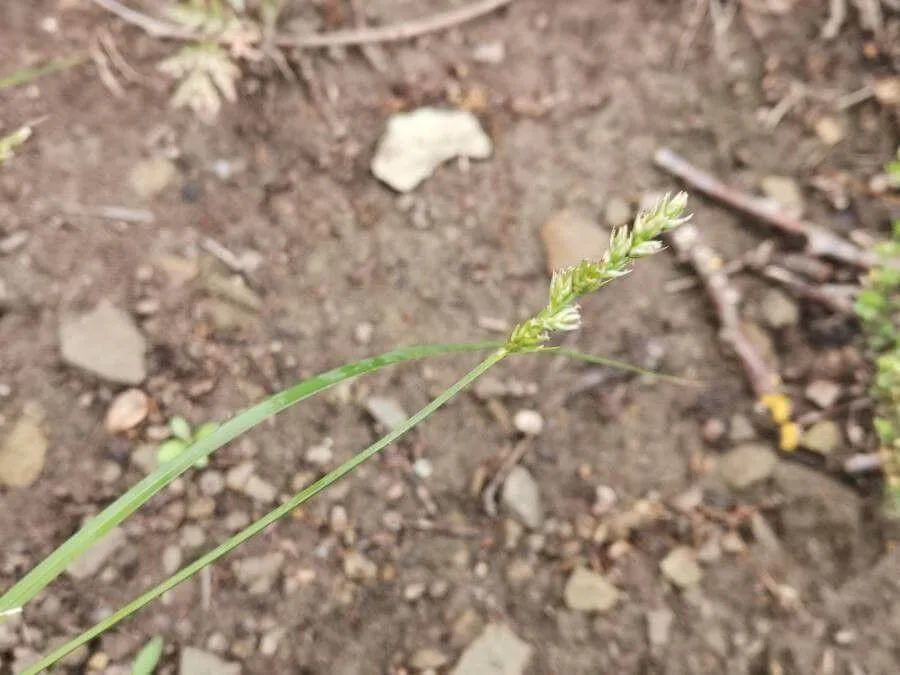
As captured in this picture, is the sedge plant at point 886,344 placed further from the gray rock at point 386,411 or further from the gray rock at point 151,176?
the gray rock at point 151,176

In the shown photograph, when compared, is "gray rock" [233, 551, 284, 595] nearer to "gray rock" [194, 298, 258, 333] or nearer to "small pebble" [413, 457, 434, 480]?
"small pebble" [413, 457, 434, 480]

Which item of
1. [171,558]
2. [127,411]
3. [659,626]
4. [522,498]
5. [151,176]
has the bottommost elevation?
[659,626]

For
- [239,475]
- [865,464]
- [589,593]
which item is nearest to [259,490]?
[239,475]

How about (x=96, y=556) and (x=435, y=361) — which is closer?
(x=96, y=556)

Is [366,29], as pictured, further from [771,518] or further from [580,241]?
[771,518]

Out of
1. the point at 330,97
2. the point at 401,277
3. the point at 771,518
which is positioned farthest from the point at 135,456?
the point at 771,518

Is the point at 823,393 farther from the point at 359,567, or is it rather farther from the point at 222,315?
the point at 222,315

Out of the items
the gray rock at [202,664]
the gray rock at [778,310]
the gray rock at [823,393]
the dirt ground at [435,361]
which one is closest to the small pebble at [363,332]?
the dirt ground at [435,361]
